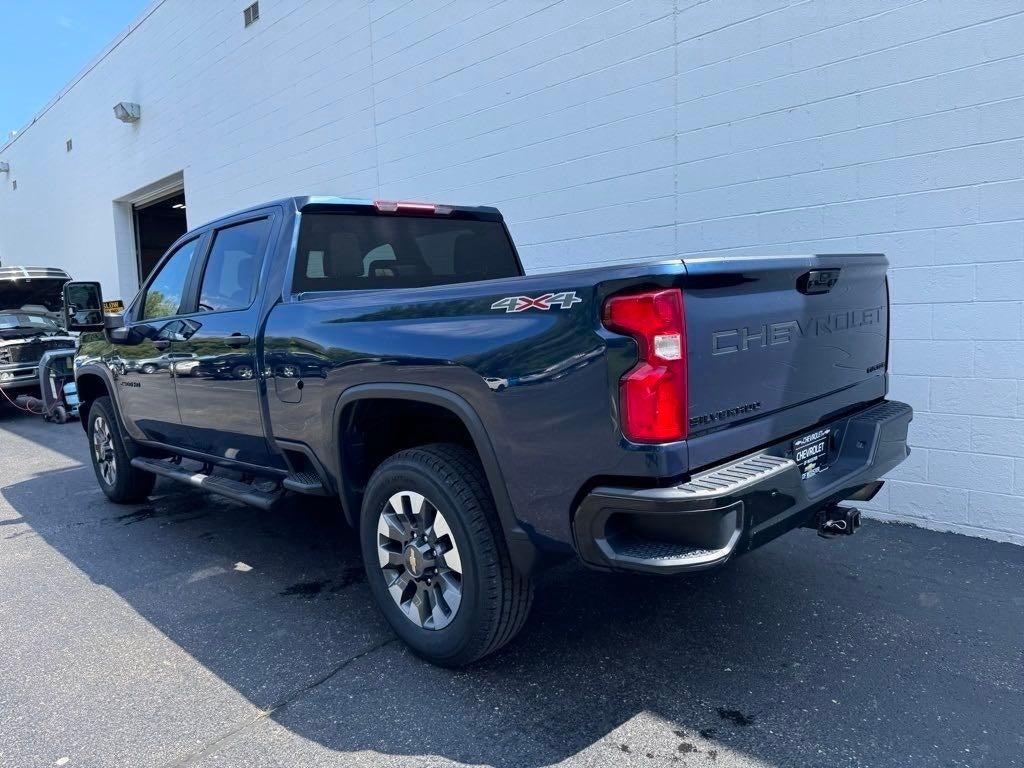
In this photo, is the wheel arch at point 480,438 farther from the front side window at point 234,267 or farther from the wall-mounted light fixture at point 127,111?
the wall-mounted light fixture at point 127,111

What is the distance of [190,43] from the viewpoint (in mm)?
12570

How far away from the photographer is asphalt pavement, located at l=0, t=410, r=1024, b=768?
8.29 feet

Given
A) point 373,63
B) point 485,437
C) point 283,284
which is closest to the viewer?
point 485,437

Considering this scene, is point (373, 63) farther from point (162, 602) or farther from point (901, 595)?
point (901, 595)

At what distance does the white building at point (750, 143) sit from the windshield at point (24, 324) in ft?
15.7

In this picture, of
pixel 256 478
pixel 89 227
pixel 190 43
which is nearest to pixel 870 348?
pixel 256 478

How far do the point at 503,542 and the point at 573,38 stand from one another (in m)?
4.96

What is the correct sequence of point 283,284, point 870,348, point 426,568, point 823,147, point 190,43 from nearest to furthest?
point 426,568 → point 870,348 → point 283,284 → point 823,147 → point 190,43

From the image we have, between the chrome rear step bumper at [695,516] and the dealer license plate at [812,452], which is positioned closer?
the chrome rear step bumper at [695,516]

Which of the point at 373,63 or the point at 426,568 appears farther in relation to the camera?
the point at 373,63

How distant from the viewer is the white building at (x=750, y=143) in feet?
14.2

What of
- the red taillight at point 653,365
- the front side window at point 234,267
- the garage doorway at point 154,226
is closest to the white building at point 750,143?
the front side window at point 234,267

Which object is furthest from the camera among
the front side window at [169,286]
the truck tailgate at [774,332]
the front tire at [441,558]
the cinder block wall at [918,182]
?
the front side window at [169,286]

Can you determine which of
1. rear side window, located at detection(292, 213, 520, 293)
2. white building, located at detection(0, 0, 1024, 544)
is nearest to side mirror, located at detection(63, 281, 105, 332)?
rear side window, located at detection(292, 213, 520, 293)
